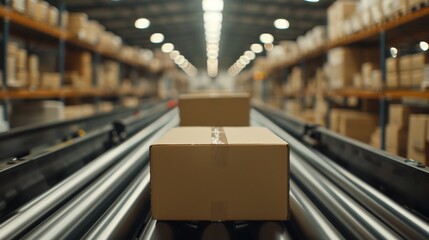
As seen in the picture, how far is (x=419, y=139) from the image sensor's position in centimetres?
A: 308

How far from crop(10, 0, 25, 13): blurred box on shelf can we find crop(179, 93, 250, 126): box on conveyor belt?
7.21 feet

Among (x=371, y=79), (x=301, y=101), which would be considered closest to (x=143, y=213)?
(x=371, y=79)

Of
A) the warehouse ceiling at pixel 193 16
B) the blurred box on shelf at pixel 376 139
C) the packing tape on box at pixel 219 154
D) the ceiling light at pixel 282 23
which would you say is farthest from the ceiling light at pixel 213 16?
the packing tape on box at pixel 219 154

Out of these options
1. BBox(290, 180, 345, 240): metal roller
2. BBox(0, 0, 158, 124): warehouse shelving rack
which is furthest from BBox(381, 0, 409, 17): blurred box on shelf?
BBox(0, 0, 158, 124): warehouse shelving rack

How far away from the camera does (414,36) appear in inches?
179

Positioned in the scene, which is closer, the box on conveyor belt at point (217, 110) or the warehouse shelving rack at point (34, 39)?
the box on conveyor belt at point (217, 110)

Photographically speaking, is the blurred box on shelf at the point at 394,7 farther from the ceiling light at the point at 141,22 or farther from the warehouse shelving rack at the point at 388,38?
the ceiling light at the point at 141,22

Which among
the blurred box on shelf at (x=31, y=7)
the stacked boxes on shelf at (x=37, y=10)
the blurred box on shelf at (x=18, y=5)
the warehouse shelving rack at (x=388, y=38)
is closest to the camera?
the warehouse shelving rack at (x=388, y=38)

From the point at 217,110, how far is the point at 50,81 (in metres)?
3.06

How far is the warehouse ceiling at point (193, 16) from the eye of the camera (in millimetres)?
11055

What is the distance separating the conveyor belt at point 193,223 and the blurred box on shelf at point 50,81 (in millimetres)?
3069

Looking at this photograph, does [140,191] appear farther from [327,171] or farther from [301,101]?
[301,101]

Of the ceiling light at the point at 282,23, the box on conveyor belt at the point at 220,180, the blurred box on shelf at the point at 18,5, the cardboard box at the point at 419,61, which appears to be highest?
the ceiling light at the point at 282,23

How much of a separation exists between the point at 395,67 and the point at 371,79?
0.51 m
